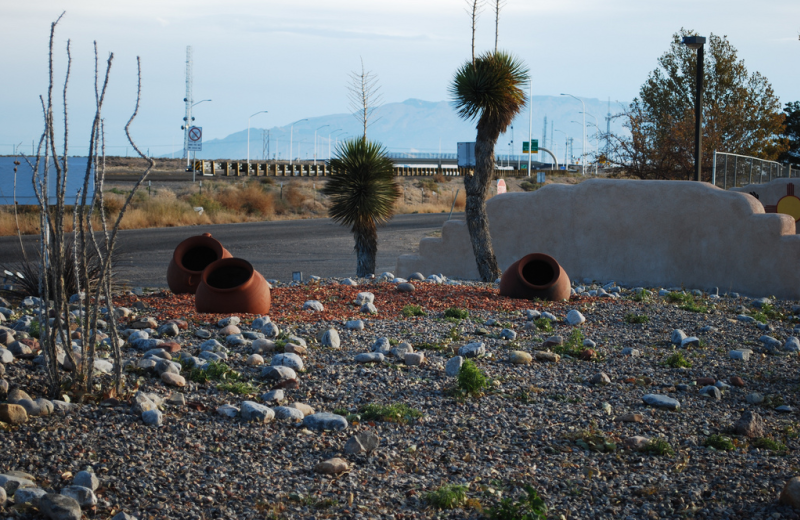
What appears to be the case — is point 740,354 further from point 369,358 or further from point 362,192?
point 362,192

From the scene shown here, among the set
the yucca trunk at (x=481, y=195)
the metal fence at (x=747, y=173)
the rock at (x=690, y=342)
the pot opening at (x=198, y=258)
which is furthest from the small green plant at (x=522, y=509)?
the metal fence at (x=747, y=173)

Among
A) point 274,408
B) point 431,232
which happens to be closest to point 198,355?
point 274,408

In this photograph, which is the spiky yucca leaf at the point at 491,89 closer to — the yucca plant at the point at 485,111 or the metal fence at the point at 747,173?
the yucca plant at the point at 485,111

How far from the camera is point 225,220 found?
101ft

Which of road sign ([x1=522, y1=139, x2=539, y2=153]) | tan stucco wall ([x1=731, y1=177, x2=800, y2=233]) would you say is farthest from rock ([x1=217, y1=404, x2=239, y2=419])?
road sign ([x1=522, y1=139, x2=539, y2=153])

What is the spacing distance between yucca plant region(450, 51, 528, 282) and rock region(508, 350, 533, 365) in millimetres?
6185

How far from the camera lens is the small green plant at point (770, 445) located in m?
4.51

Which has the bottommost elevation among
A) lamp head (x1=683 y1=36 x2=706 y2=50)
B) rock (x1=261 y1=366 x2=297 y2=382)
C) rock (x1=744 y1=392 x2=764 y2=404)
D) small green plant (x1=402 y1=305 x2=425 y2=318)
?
rock (x1=744 y1=392 x2=764 y2=404)

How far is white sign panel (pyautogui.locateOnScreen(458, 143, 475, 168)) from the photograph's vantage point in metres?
12.9

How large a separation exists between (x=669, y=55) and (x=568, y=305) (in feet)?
101

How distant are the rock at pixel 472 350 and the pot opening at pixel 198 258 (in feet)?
15.2

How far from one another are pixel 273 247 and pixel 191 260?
32.8ft

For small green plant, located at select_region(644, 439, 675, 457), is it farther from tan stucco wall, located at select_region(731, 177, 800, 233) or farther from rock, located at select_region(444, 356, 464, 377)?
tan stucco wall, located at select_region(731, 177, 800, 233)

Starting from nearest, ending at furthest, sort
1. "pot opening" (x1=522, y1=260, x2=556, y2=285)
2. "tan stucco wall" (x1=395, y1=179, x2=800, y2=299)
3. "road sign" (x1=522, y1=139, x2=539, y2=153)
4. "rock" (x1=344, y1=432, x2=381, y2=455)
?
"rock" (x1=344, y1=432, x2=381, y2=455) < "pot opening" (x1=522, y1=260, x2=556, y2=285) < "tan stucco wall" (x1=395, y1=179, x2=800, y2=299) < "road sign" (x1=522, y1=139, x2=539, y2=153)
